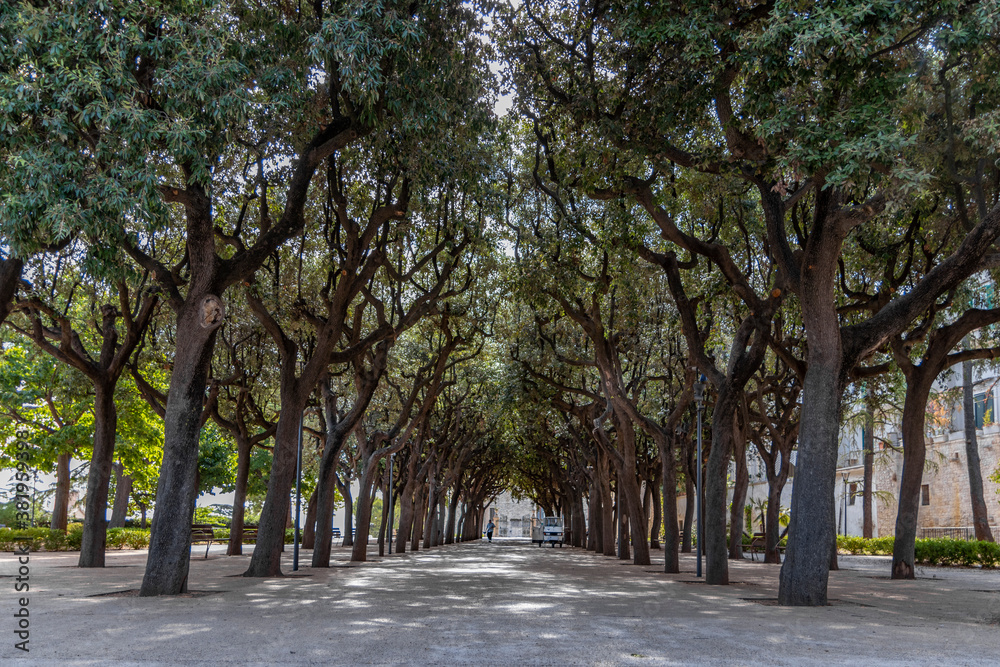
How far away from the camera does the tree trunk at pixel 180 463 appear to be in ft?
37.8

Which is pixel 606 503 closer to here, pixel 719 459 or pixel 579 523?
pixel 719 459

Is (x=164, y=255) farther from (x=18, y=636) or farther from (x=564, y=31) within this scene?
(x=18, y=636)

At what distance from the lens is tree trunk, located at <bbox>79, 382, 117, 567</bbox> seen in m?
17.3

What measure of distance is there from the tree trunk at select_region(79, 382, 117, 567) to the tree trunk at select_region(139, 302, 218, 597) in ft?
20.8

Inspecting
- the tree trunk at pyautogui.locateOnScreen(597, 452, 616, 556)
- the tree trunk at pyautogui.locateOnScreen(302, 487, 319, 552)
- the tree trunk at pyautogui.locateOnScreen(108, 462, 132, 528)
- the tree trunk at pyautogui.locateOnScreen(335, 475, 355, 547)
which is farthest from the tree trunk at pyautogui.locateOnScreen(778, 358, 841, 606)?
the tree trunk at pyautogui.locateOnScreen(108, 462, 132, 528)

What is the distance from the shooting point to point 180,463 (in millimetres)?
11570

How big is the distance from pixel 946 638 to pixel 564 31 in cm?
1049

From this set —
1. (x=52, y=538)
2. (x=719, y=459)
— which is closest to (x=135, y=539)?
(x=52, y=538)

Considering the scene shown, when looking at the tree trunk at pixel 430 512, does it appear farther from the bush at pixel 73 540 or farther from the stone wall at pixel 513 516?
the stone wall at pixel 513 516

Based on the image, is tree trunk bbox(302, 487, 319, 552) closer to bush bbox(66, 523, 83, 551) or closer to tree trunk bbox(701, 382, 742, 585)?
bush bbox(66, 523, 83, 551)


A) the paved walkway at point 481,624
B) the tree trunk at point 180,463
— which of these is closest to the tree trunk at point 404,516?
the paved walkway at point 481,624

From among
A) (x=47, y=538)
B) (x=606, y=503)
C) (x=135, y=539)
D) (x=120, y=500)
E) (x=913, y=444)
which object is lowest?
(x=135, y=539)

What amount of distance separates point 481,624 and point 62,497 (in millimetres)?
26833

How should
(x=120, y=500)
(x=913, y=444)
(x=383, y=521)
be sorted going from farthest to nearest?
(x=120, y=500) → (x=383, y=521) → (x=913, y=444)
